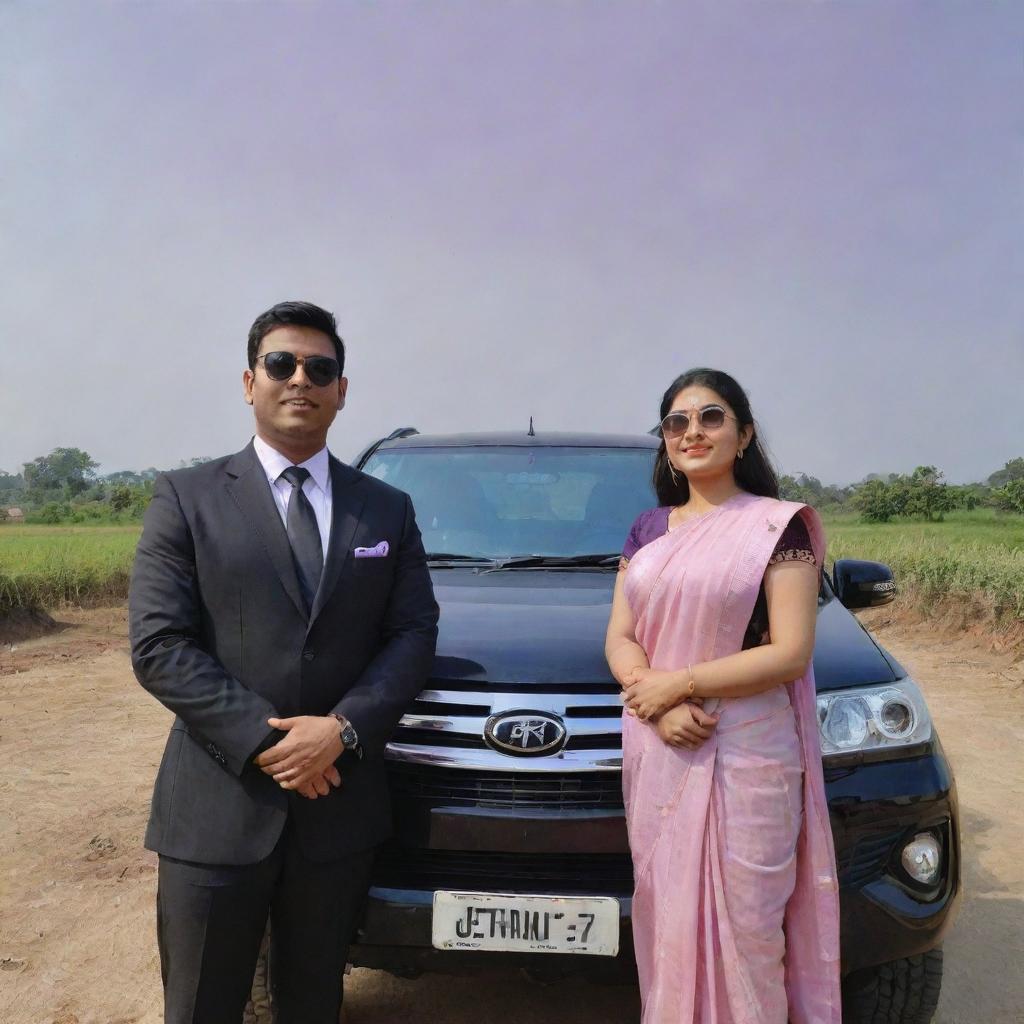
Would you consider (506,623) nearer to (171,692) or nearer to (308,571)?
(308,571)

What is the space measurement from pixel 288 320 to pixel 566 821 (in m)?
1.30

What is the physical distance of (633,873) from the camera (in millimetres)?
1963

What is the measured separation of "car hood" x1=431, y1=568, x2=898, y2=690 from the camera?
6.93 ft

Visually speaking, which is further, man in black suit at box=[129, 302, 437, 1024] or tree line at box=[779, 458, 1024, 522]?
tree line at box=[779, 458, 1024, 522]

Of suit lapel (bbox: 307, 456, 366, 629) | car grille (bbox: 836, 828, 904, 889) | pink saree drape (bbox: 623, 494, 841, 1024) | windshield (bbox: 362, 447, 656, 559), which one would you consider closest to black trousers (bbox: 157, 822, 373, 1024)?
suit lapel (bbox: 307, 456, 366, 629)

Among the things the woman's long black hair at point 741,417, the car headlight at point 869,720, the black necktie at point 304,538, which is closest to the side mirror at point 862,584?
the car headlight at point 869,720

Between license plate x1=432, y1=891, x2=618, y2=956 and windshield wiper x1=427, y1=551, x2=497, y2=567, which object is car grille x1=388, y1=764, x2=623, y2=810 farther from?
windshield wiper x1=427, y1=551, x2=497, y2=567

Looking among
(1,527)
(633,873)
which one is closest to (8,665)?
(633,873)

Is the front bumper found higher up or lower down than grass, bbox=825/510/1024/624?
higher up

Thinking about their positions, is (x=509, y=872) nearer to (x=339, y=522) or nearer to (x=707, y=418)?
(x=339, y=522)

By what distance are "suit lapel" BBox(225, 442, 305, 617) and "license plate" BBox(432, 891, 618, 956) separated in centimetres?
76

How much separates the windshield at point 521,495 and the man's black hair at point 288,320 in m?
1.16

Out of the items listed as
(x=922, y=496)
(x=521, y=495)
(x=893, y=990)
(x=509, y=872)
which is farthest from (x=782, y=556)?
(x=922, y=496)

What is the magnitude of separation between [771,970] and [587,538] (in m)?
1.58
